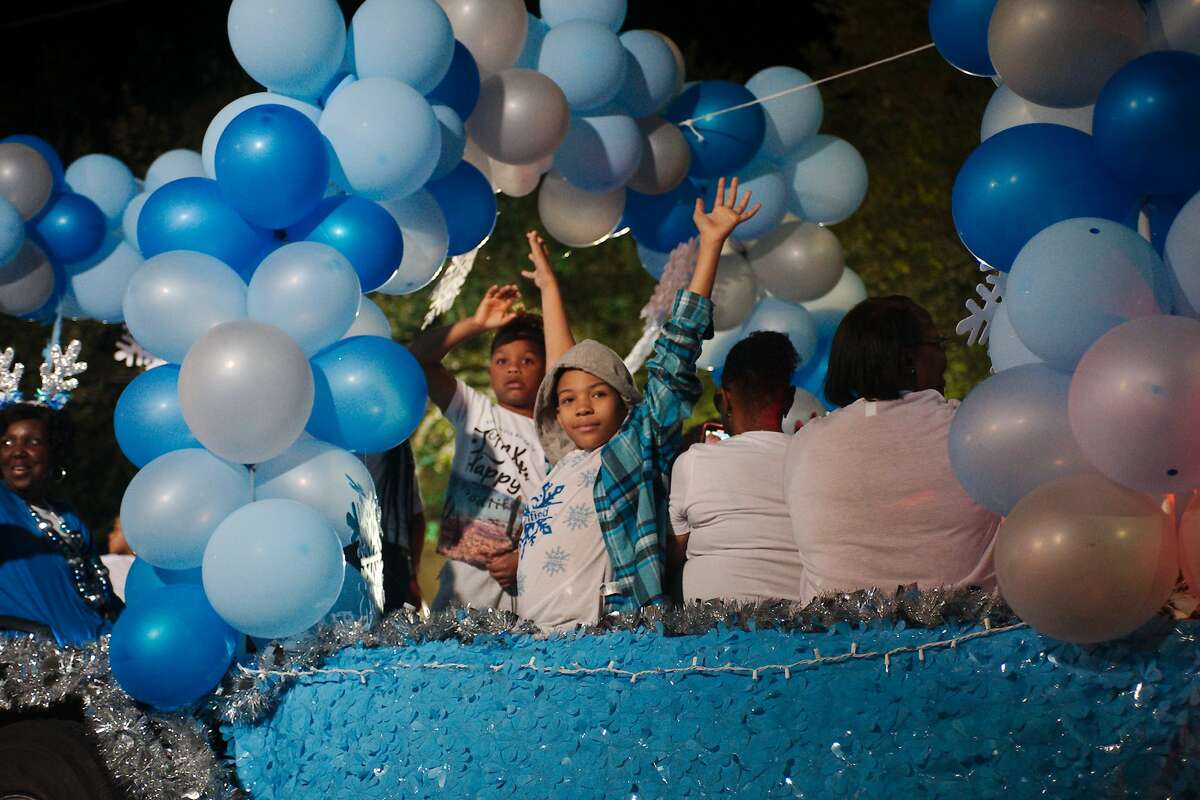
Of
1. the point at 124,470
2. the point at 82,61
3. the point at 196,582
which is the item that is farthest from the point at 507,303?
the point at 82,61

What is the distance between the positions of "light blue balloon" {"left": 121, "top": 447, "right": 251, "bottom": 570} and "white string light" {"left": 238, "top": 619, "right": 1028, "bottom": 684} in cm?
44

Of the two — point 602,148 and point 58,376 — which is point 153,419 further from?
point 602,148

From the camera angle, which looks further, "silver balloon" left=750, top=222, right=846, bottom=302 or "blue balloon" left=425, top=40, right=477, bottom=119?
"silver balloon" left=750, top=222, right=846, bottom=302

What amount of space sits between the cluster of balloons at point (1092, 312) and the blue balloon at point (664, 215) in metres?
2.21

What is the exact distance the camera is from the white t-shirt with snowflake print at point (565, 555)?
354 cm

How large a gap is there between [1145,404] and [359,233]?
221 cm

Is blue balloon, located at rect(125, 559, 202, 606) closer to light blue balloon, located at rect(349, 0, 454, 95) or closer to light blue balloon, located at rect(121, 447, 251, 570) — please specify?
light blue balloon, located at rect(121, 447, 251, 570)

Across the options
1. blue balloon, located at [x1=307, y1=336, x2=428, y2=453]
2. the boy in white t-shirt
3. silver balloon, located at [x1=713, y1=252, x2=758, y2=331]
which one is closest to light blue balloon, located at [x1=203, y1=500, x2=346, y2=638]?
blue balloon, located at [x1=307, y1=336, x2=428, y2=453]

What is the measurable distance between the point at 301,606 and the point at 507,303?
1608mm

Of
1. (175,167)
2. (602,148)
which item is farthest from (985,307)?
(175,167)

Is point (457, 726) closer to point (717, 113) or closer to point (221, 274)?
point (221, 274)

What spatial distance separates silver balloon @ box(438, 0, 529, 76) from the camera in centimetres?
422

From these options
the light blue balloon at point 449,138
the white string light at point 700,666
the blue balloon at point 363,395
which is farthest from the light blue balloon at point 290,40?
the white string light at point 700,666

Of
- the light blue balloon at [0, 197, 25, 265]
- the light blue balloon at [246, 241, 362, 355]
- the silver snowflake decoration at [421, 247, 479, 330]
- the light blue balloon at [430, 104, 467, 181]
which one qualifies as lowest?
the silver snowflake decoration at [421, 247, 479, 330]
